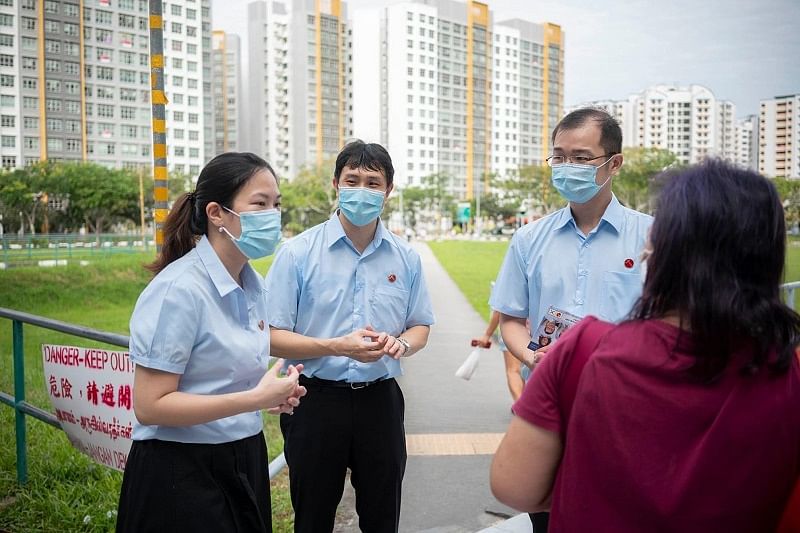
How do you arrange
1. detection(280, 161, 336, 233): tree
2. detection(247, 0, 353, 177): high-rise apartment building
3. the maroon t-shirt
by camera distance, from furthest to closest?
detection(247, 0, 353, 177): high-rise apartment building, detection(280, 161, 336, 233): tree, the maroon t-shirt

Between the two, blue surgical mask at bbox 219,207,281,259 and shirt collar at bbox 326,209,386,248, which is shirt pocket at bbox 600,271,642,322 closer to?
shirt collar at bbox 326,209,386,248

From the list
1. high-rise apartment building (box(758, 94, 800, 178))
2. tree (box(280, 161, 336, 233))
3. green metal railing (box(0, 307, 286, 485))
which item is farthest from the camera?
tree (box(280, 161, 336, 233))

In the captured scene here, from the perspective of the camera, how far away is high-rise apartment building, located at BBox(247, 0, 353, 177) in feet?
301

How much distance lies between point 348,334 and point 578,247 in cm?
90

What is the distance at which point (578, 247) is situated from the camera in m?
2.68

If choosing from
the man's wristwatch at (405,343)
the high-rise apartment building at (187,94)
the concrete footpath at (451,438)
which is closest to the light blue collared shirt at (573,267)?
the man's wristwatch at (405,343)

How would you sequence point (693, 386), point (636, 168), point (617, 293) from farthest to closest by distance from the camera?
point (636, 168) < point (617, 293) < point (693, 386)

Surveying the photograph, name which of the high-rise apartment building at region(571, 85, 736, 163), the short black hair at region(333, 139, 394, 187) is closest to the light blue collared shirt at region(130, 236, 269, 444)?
the short black hair at region(333, 139, 394, 187)

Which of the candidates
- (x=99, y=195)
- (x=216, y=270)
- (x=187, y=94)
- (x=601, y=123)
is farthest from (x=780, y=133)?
(x=187, y=94)

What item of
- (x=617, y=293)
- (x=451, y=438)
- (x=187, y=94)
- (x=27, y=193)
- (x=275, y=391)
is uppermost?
(x=187, y=94)

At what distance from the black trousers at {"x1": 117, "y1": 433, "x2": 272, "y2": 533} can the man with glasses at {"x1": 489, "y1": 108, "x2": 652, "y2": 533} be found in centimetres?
107

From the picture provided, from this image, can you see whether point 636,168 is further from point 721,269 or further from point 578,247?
point 721,269

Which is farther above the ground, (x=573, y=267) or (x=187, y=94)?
(x=187, y=94)

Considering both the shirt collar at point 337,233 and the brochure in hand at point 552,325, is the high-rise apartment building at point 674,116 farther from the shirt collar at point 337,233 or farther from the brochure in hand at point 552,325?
the brochure in hand at point 552,325
